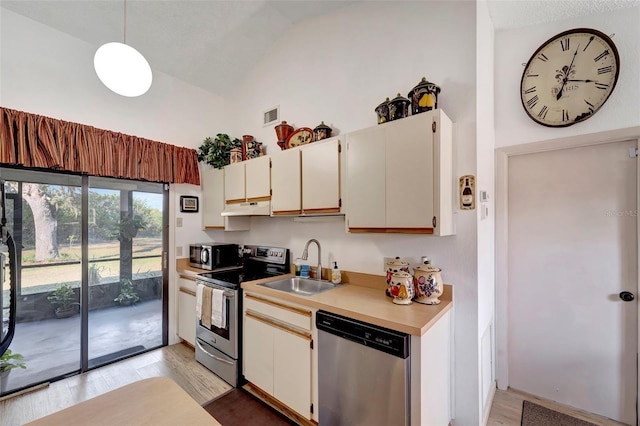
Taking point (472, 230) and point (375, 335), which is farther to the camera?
point (472, 230)

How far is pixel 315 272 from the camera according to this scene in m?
2.61

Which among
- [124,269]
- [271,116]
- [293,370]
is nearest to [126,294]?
[124,269]

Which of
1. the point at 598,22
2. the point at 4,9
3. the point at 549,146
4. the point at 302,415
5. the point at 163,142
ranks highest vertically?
the point at 4,9

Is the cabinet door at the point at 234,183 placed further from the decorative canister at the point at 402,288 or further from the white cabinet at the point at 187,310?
the decorative canister at the point at 402,288

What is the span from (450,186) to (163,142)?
3.10 metres

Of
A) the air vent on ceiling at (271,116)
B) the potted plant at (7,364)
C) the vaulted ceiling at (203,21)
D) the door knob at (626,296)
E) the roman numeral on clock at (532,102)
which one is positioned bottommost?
the potted plant at (7,364)

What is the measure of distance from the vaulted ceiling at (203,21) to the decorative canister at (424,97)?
877 mm

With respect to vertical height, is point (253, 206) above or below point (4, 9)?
below

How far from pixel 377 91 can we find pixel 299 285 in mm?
1902

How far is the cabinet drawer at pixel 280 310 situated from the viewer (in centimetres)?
189

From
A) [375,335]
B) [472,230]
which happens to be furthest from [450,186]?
[375,335]

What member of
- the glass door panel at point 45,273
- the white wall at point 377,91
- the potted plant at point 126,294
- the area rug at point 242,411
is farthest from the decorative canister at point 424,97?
the potted plant at point 126,294

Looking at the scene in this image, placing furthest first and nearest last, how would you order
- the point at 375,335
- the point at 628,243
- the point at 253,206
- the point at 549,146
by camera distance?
the point at 253,206 → the point at 549,146 → the point at 628,243 → the point at 375,335

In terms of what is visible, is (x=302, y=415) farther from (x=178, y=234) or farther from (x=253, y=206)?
(x=178, y=234)
